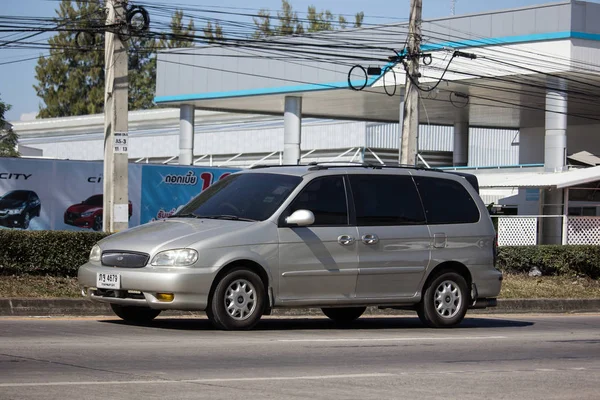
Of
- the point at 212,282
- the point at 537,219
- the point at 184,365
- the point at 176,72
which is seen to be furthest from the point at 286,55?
the point at 184,365

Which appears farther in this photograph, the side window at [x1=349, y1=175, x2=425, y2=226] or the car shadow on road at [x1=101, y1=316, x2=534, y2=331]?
the side window at [x1=349, y1=175, x2=425, y2=226]

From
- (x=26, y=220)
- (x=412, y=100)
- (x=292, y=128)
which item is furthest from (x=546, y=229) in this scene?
(x=26, y=220)

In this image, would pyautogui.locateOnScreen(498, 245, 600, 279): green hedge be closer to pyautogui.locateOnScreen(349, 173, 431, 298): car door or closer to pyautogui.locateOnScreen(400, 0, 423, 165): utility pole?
pyautogui.locateOnScreen(400, 0, 423, 165): utility pole

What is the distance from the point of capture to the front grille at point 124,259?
1107cm

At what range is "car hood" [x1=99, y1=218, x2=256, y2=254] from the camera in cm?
1106

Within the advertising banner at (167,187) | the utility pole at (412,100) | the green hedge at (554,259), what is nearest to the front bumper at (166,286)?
the utility pole at (412,100)

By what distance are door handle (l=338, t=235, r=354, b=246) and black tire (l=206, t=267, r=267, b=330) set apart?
4.00 feet

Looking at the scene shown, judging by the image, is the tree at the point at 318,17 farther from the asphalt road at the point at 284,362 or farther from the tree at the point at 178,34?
the asphalt road at the point at 284,362

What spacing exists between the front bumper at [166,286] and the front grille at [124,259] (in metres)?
0.06

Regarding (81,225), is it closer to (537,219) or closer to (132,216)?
(132,216)

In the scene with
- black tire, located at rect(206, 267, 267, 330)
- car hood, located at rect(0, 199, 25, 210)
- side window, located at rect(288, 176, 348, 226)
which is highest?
side window, located at rect(288, 176, 348, 226)

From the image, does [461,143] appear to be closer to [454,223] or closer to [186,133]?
[186,133]

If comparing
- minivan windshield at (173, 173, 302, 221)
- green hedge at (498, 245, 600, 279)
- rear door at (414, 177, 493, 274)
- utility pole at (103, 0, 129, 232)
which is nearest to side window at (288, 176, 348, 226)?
minivan windshield at (173, 173, 302, 221)

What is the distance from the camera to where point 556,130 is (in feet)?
122
